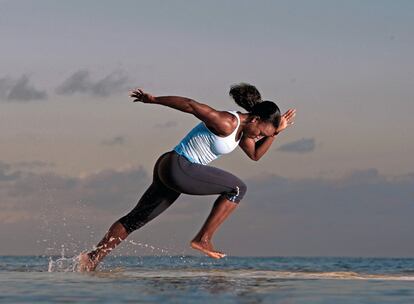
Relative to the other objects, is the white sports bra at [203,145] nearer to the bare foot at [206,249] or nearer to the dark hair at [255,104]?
the dark hair at [255,104]

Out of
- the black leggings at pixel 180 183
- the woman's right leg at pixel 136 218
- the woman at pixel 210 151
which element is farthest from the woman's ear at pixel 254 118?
the woman's right leg at pixel 136 218

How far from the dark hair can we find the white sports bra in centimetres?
33

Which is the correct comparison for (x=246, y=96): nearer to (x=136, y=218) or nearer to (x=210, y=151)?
(x=210, y=151)

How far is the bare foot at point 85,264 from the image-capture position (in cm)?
1193

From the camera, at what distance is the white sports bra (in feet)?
35.0

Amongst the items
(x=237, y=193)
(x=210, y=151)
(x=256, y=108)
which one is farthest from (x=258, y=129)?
(x=237, y=193)

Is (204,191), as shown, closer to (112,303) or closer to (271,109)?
(271,109)

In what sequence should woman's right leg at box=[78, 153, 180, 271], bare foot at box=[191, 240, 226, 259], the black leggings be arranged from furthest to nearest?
woman's right leg at box=[78, 153, 180, 271]
bare foot at box=[191, 240, 226, 259]
the black leggings

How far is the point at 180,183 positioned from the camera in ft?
35.6

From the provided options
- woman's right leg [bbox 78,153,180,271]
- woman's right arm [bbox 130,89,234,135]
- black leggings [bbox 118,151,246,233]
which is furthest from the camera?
woman's right leg [bbox 78,153,180,271]

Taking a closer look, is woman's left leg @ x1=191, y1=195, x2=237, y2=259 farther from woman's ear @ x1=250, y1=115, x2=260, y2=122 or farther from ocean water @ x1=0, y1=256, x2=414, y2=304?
woman's ear @ x1=250, y1=115, x2=260, y2=122

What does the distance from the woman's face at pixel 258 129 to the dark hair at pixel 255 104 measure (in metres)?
0.06

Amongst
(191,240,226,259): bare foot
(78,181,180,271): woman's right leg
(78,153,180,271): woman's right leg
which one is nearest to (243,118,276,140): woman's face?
(78,153,180,271): woman's right leg

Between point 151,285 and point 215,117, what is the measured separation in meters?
2.35
